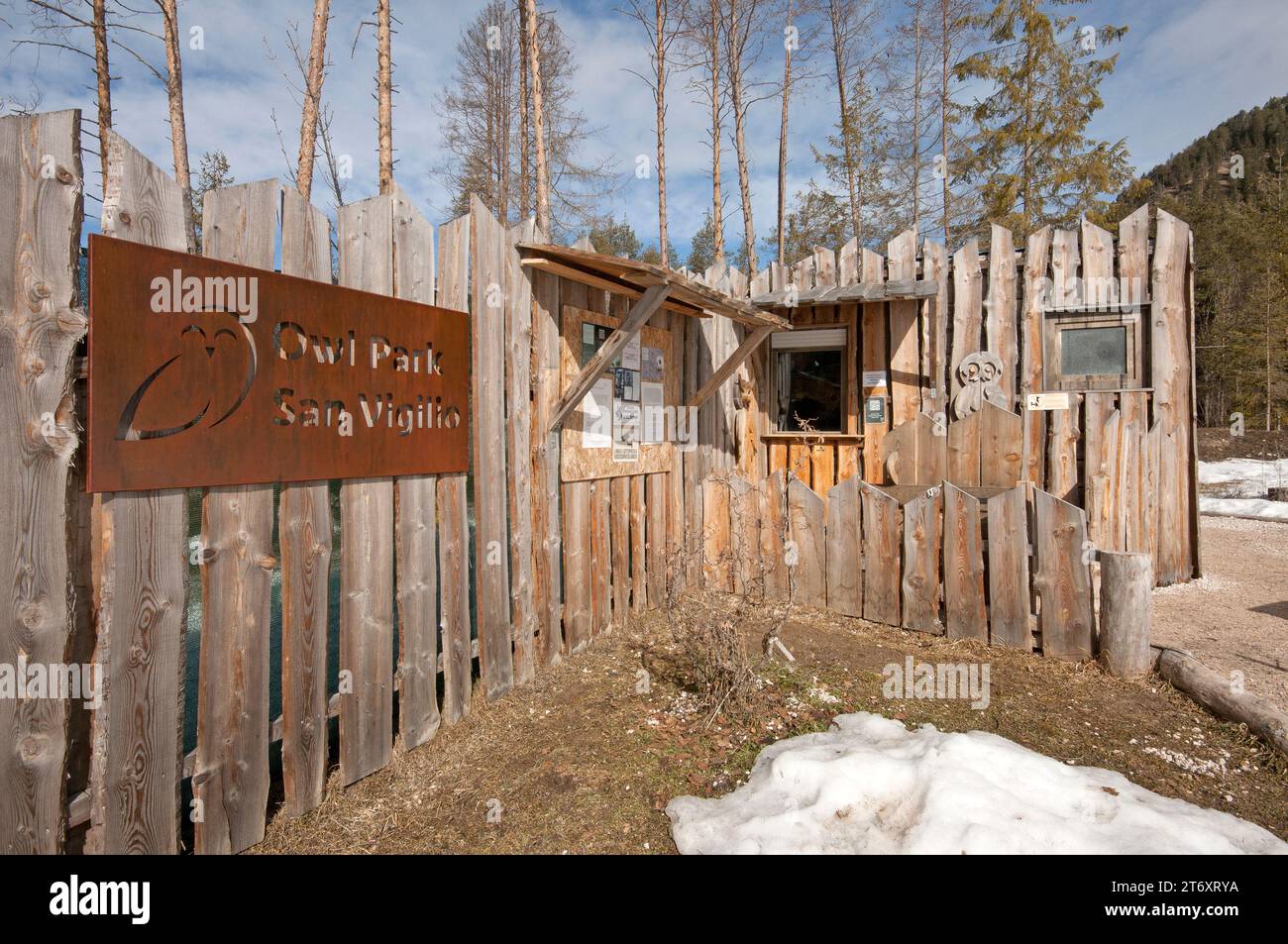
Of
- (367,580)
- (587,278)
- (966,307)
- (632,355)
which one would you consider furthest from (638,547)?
(966,307)

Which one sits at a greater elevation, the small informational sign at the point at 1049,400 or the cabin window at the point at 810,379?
the cabin window at the point at 810,379

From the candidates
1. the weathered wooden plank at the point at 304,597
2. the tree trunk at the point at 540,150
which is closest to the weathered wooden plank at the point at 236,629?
the weathered wooden plank at the point at 304,597

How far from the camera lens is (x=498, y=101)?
15.8 m

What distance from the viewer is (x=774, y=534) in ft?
18.1

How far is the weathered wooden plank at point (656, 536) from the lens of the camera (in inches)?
207

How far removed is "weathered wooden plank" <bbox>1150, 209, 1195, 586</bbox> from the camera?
5816 mm

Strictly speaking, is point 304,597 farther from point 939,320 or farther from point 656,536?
point 939,320

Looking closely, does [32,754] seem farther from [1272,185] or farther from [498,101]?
[1272,185]

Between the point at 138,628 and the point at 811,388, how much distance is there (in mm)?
A: 6673

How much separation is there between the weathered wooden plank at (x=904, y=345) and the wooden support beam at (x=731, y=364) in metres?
2.00

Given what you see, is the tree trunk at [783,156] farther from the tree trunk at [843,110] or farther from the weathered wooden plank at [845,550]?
the weathered wooden plank at [845,550]

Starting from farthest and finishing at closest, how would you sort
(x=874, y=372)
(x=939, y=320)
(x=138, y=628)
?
(x=874, y=372) < (x=939, y=320) < (x=138, y=628)

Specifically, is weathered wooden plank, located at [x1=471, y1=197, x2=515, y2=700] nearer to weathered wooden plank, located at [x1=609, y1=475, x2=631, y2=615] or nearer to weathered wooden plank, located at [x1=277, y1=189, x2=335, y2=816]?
weathered wooden plank, located at [x1=277, y1=189, x2=335, y2=816]
